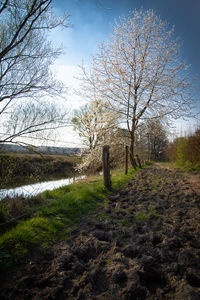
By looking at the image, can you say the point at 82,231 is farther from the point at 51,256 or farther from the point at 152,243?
the point at 152,243

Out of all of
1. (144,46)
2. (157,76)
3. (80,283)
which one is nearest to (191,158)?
(157,76)

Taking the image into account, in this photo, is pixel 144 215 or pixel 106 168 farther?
pixel 106 168

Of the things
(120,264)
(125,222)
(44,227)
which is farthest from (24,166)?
(120,264)

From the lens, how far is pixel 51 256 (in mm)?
1984

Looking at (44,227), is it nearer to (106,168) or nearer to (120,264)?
(120,264)

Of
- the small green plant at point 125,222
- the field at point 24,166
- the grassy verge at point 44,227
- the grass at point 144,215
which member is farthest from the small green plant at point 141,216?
the field at point 24,166

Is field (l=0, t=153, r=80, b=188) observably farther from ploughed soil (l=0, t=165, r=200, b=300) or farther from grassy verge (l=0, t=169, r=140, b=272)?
ploughed soil (l=0, t=165, r=200, b=300)

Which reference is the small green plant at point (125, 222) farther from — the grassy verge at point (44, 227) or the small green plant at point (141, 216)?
the grassy verge at point (44, 227)

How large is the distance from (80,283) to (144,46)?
10694 millimetres

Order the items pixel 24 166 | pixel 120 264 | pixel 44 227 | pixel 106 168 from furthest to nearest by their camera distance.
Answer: pixel 106 168
pixel 24 166
pixel 44 227
pixel 120 264

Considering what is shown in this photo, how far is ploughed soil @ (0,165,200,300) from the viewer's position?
1.37m

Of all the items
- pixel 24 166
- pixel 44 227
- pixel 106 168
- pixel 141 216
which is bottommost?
pixel 44 227

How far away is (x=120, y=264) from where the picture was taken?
167cm

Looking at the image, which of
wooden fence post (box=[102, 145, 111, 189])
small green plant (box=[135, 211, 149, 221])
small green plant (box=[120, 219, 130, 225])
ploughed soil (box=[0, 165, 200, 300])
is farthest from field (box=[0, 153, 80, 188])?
small green plant (box=[135, 211, 149, 221])
